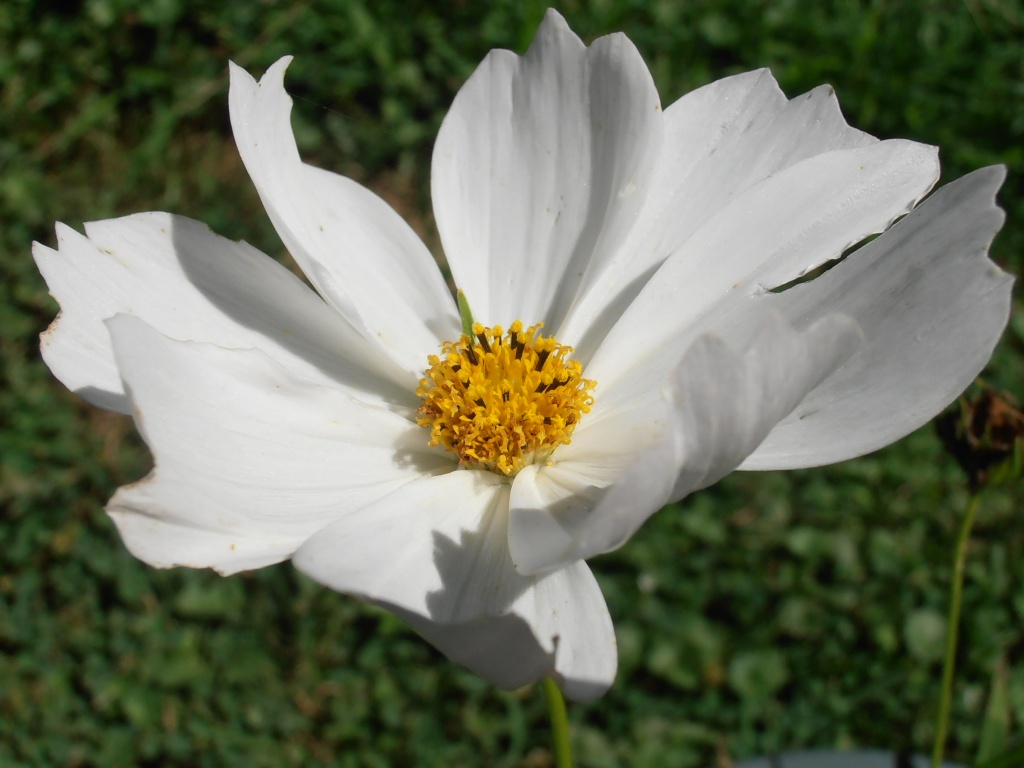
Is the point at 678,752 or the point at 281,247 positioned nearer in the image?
the point at 678,752

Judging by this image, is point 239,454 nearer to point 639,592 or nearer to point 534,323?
point 534,323

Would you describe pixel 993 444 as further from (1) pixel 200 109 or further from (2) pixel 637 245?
(1) pixel 200 109

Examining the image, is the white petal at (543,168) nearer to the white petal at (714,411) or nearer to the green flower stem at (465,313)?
the green flower stem at (465,313)

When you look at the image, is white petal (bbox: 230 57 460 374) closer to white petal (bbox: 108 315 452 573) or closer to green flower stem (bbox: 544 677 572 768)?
white petal (bbox: 108 315 452 573)

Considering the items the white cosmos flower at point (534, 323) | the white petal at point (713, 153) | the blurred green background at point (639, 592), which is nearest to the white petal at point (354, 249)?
the white cosmos flower at point (534, 323)

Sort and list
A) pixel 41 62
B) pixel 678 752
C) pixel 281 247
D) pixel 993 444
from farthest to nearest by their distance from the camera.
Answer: pixel 41 62 → pixel 281 247 → pixel 678 752 → pixel 993 444

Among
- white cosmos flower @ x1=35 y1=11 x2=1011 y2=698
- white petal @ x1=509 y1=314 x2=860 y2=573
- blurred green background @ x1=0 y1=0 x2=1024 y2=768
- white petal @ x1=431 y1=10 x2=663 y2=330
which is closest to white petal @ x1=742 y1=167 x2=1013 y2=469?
white cosmos flower @ x1=35 y1=11 x2=1011 y2=698

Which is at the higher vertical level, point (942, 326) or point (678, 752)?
point (942, 326)

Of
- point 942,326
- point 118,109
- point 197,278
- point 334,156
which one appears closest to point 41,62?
point 118,109
